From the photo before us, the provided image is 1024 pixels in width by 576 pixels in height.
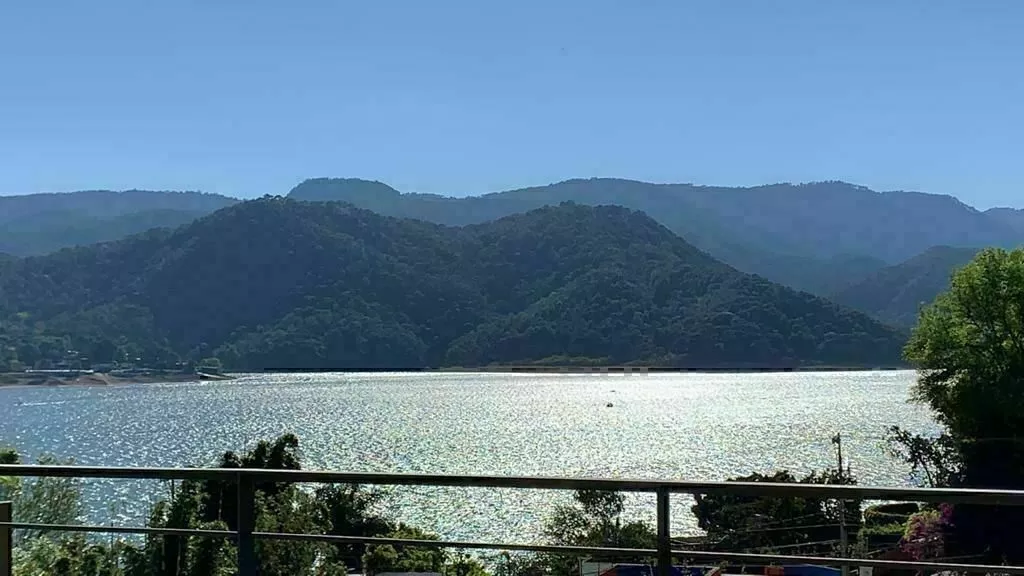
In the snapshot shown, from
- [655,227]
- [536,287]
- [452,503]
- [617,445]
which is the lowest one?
[617,445]

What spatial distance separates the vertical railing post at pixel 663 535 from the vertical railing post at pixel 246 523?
56.4 inches

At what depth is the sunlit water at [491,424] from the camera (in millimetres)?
64188

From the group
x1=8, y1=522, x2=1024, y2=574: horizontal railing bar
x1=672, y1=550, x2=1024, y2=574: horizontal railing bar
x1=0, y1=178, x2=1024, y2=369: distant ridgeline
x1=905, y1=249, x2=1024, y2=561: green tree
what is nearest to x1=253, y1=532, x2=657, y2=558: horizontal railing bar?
A: x1=8, y1=522, x2=1024, y2=574: horizontal railing bar

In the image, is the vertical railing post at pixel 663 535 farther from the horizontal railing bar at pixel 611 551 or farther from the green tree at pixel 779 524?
the green tree at pixel 779 524

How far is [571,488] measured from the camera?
343 cm

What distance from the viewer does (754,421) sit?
91.3 m

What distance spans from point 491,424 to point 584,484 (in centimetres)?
8692

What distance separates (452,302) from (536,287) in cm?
1657

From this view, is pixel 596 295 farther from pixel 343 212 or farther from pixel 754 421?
pixel 754 421

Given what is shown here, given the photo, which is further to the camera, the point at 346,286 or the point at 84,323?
the point at 346,286

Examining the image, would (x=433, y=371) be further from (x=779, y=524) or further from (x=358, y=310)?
(x=779, y=524)

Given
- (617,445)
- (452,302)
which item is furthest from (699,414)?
(452,302)

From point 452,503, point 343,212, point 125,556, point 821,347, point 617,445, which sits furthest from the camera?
point 343,212

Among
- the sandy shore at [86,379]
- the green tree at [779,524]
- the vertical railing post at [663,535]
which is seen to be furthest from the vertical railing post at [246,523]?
the sandy shore at [86,379]
